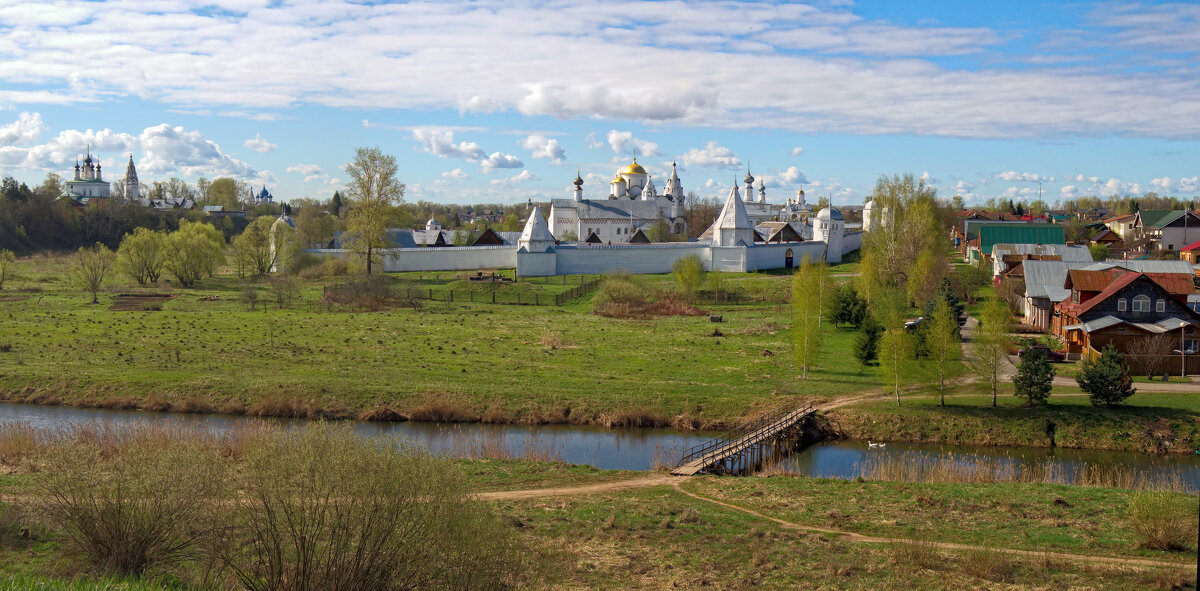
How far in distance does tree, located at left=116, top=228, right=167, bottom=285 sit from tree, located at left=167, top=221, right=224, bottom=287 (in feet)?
1.53

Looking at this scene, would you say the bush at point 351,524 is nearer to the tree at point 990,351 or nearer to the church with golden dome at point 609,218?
the tree at point 990,351

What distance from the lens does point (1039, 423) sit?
66.5 feet

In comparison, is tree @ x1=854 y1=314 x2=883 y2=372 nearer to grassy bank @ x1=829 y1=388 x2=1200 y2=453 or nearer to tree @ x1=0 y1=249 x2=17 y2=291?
grassy bank @ x1=829 y1=388 x2=1200 y2=453

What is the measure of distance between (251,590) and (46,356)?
864 inches

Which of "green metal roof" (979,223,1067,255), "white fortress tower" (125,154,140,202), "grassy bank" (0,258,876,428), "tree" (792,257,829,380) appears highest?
"white fortress tower" (125,154,140,202)

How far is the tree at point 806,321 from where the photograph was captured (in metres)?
23.9

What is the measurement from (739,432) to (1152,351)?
1253 centimetres

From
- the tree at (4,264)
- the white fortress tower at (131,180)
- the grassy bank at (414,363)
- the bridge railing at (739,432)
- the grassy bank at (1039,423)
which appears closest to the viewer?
the bridge railing at (739,432)

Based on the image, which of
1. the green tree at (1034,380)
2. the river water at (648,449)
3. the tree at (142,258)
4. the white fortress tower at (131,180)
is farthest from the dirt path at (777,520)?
the white fortress tower at (131,180)

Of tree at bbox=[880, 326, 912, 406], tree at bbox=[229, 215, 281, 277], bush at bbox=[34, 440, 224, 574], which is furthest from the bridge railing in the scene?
tree at bbox=[229, 215, 281, 277]

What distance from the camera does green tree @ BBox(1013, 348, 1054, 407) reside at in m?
20.7

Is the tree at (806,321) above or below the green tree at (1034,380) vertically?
above

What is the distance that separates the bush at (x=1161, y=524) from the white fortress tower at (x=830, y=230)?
167 ft

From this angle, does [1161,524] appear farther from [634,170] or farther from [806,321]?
[634,170]
